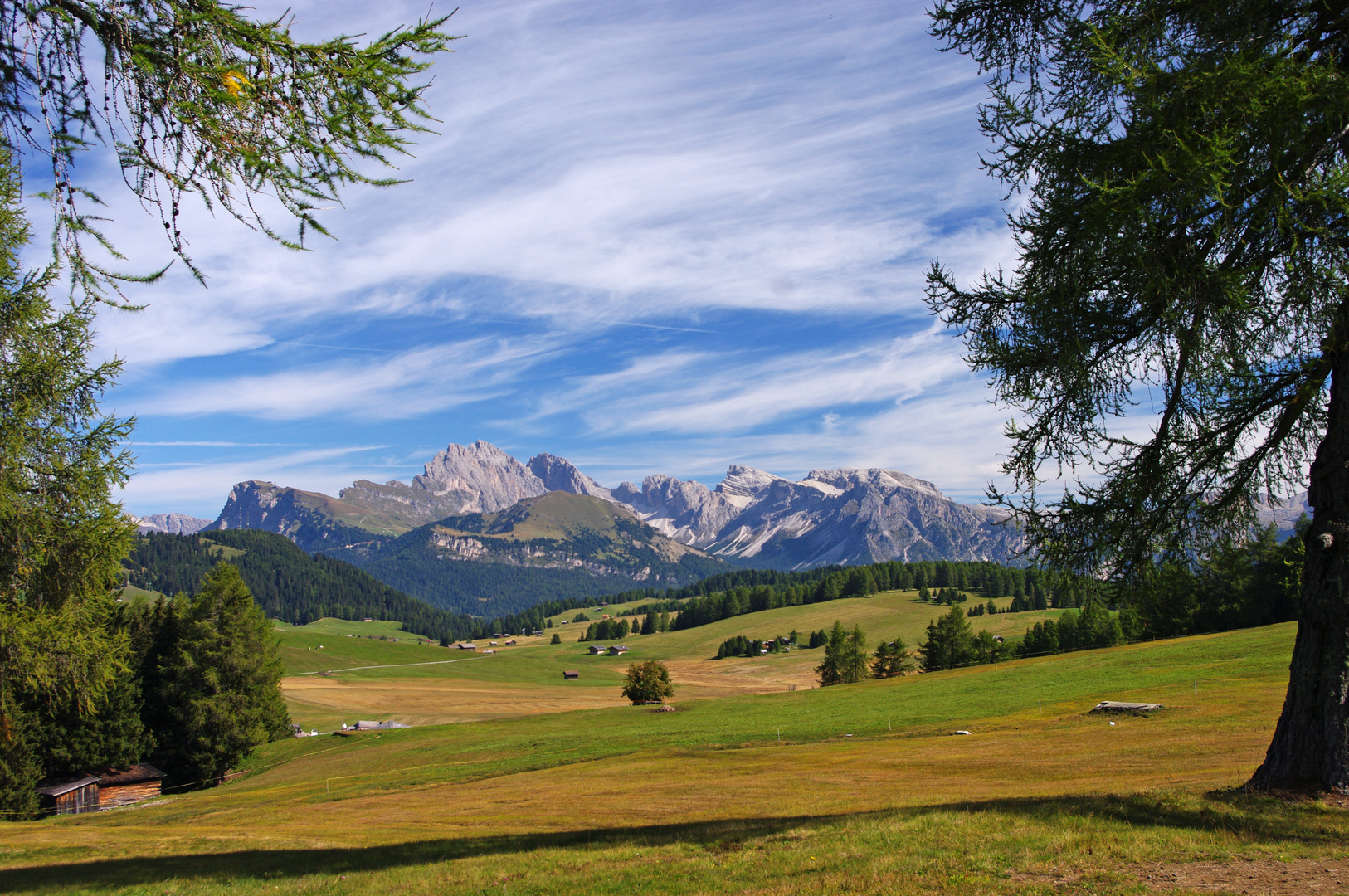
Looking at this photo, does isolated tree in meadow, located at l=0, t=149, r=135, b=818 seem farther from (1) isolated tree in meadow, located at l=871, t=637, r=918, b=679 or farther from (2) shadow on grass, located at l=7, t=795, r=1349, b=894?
(1) isolated tree in meadow, located at l=871, t=637, r=918, b=679

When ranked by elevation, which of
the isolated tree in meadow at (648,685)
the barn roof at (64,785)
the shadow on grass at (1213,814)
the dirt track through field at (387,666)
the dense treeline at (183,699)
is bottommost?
the dirt track through field at (387,666)

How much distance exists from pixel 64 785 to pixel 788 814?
48212 mm

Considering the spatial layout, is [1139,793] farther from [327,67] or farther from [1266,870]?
[327,67]

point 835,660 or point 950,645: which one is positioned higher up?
point 950,645

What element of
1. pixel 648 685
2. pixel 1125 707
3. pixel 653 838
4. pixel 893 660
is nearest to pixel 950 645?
pixel 893 660

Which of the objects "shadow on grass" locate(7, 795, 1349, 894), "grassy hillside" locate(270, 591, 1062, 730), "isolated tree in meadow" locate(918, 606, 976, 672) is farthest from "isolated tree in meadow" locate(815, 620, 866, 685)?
"shadow on grass" locate(7, 795, 1349, 894)

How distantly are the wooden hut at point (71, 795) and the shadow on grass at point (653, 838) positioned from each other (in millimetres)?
37520

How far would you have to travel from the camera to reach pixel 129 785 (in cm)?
4866

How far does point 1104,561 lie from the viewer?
1162 cm

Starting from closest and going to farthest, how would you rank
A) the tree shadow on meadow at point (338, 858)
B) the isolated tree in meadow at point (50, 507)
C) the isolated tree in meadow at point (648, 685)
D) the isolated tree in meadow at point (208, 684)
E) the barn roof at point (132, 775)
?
the tree shadow on meadow at point (338, 858), the isolated tree in meadow at point (50, 507), the barn roof at point (132, 775), the isolated tree in meadow at point (208, 684), the isolated tree in meadow at point (648, 685)

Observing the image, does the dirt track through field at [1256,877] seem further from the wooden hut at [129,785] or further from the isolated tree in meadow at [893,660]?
the isolated tree in meadow at [893,660]

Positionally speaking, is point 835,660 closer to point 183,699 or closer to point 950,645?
point 950,645

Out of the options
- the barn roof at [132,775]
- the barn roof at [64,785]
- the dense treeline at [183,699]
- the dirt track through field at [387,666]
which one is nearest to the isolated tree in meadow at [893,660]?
the dense treeline at [183,699]

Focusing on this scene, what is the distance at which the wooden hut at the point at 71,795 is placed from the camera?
4291 centimetres
